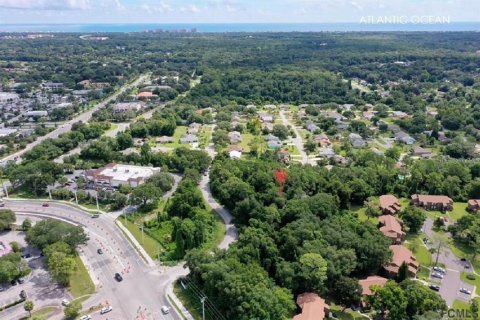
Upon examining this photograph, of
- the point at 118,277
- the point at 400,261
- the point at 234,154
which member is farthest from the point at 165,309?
the point at 234,154

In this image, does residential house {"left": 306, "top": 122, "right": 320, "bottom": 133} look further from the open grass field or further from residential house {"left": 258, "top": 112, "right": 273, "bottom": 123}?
the open grass field

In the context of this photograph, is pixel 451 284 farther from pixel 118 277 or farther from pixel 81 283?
pixel 81 283

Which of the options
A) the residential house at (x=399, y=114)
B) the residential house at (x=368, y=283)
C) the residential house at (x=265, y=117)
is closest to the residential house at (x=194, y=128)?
the residential house at (x=265, y=117)

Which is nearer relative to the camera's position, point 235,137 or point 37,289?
point 37,289

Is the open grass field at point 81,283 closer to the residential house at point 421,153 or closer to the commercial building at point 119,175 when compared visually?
the commercial building at point 119,175

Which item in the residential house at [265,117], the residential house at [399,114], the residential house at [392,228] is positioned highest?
the residential house at [399,114]

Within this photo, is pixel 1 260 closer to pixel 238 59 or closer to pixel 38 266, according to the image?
pixel 38 266
